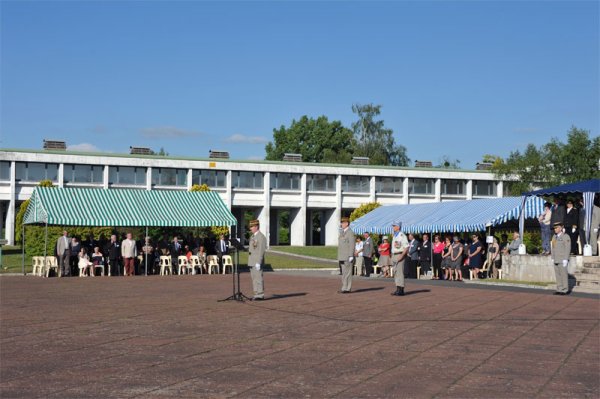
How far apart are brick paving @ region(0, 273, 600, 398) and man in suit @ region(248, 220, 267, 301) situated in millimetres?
587

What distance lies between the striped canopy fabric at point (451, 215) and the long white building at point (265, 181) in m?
36.4

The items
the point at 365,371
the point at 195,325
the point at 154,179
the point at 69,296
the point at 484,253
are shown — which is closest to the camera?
the point at 365,371

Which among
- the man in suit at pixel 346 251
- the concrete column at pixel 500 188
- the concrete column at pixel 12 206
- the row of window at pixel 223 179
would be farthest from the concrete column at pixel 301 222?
the man in suit at pixel 346 251

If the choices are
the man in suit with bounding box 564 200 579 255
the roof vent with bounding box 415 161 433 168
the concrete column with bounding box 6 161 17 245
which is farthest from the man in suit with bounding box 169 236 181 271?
the roof vent with bounding box 415 161 433 168

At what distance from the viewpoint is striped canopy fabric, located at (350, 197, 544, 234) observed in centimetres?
3088

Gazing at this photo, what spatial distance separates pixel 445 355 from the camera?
10430mm

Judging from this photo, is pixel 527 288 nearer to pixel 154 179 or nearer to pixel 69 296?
pixel 69 296

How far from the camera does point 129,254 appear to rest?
3316 centimetres

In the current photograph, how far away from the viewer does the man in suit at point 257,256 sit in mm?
18312

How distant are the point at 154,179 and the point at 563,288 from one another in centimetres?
5613

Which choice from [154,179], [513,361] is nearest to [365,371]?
[513,361]

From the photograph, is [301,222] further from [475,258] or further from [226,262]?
[475,258]

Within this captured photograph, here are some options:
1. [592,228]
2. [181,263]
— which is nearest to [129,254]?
[181,263]

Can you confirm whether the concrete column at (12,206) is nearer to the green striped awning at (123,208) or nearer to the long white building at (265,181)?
the long white building at (265,181)
